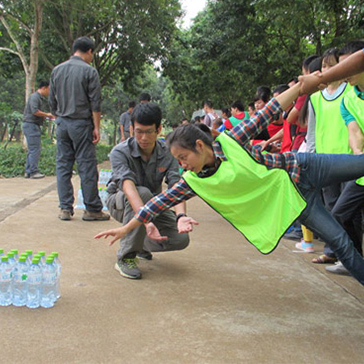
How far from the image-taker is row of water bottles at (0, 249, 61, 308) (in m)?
2.78

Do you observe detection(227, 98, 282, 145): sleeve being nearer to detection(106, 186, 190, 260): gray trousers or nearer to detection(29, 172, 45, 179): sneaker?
detection(106, 186, 190, 260): gray trousers

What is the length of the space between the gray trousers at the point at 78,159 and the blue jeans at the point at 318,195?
325 cm

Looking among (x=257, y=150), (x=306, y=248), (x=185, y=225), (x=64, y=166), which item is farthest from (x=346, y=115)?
(x=64, y=166)

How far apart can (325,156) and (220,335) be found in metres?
1.27

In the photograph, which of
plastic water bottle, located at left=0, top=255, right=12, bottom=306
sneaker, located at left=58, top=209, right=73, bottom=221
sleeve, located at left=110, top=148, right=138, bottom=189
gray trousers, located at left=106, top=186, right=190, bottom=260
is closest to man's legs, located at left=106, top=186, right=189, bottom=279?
gray trousers, located at left=106, top=186, right=190, bottom=260

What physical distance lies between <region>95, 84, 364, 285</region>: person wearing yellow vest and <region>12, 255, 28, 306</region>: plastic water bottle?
614 mm

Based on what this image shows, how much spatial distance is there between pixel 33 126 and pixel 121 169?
21.7 feet

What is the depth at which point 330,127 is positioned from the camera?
370 cm

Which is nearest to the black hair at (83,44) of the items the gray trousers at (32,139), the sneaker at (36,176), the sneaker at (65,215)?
the sneaker at (65,215)

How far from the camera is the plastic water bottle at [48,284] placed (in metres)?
2.81

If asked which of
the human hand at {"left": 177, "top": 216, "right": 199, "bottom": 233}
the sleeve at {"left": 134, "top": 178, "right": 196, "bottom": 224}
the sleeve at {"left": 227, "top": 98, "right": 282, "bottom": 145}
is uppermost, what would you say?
the sleeve at {"left": 227, "top": 98, "right": 282, "bottom": 145}

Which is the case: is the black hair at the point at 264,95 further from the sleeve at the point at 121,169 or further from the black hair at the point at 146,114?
the sleeve at the point at 121,169

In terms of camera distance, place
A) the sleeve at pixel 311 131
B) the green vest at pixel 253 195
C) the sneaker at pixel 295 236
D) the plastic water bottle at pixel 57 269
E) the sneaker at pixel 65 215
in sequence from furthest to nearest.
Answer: the sneaker at pixel 65 215, the sneaker at pixel 295 236, the sleeve at pixel 311 131, the plastic water bottle at pixel 57 269, the green vest at pixel 253 195

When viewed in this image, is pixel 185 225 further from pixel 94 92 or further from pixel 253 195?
pixel 94 92
